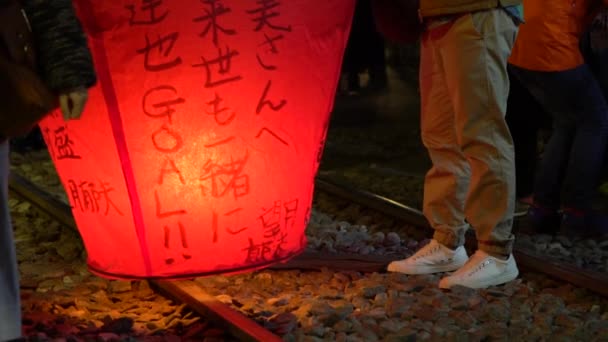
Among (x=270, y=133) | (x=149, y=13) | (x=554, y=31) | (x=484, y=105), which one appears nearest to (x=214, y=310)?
(x=270, y=133)

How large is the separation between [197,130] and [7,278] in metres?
0.88

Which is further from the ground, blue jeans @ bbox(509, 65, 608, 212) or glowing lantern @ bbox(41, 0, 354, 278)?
glowing lantern @ bbox(41, 0, 354, 278)

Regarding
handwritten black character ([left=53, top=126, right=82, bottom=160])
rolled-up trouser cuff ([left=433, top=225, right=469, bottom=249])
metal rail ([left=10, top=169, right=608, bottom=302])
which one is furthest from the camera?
rolled-up trouser cuff ([left=433, top=225, right=469, bottom=249])

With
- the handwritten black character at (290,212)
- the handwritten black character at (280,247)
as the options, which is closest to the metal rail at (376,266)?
the handwritten black character at (280,247)

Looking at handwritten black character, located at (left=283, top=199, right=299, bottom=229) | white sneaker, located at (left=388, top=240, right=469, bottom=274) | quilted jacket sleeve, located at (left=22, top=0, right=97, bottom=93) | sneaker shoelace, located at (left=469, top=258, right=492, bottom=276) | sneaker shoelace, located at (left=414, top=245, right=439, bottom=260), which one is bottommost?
white sneaker, located at (left=388, top=240, right=469, bottom=274)

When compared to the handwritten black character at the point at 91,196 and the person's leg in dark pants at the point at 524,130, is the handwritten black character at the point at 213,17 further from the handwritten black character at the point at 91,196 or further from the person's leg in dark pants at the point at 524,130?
the person's leg in dark pants at the point at 524,130

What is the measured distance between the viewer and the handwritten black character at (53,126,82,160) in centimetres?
348

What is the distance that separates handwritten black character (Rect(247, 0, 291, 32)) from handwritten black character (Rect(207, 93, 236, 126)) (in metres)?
0.30

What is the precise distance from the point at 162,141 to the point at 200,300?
0.83 metres

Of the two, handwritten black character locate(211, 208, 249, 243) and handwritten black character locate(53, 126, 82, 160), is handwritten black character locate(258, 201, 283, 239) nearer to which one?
handwritten black character locate(211, 208, 249, 243)

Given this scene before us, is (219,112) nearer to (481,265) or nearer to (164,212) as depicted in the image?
(164,212)

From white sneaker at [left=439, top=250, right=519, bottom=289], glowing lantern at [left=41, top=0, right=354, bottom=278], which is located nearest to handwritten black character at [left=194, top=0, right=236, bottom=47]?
glowing lantern at [left=41, top=0, right=354, bottom=278]

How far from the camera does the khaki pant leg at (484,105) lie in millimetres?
3717

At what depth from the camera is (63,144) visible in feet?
11.6
